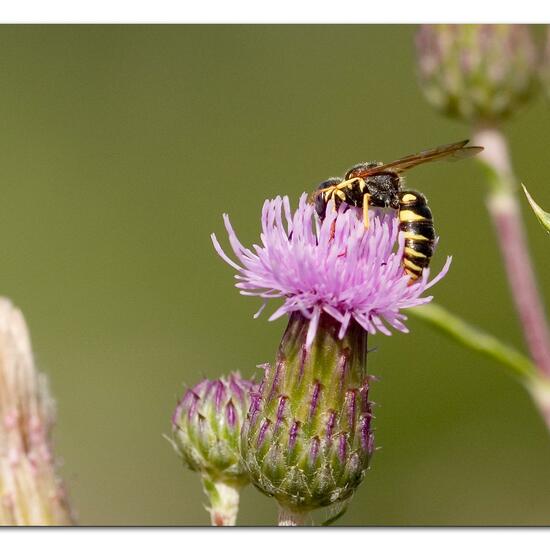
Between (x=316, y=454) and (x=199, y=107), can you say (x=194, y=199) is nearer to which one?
(x=199, y=107)

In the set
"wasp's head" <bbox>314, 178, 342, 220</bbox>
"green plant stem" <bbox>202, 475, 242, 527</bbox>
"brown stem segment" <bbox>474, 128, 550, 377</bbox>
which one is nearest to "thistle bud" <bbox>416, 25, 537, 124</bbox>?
"brown stem segment" <bbox>474, 128, 550, 377</bbox>

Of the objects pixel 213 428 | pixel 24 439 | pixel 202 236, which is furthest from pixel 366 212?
pixel 202 236

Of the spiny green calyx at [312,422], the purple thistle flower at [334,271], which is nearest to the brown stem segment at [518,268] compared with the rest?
the purple thistle flower at [334,271]

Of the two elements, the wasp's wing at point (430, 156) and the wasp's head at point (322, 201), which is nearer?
the wasp's wing at point (430, 156)

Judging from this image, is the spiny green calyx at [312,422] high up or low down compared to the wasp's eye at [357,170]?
down

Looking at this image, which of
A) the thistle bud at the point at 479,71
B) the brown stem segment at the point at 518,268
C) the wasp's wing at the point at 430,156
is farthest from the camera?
the thistle bud at the point at 479,71

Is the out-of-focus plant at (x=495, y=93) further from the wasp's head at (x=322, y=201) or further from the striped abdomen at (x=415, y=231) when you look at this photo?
the wasp's head at (x=322, y=201)
